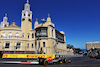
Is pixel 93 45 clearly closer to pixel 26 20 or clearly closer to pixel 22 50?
pixel 26 20

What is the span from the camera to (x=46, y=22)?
128 feet

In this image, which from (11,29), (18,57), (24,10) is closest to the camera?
(18,57)

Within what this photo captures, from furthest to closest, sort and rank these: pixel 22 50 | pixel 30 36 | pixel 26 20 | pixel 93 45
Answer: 1. pixel 93 45
2. pixel 26 20
3. pixel 30 36
4. pixel 22 50

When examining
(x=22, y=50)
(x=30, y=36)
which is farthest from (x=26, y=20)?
(x=22, y=50)

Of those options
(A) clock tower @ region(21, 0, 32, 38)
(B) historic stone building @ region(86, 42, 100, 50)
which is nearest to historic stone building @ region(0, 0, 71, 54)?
(A) clock tower @ region(21, 0, 32, 38)

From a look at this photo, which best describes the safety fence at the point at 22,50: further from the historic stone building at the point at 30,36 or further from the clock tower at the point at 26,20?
the clock tower at the point at 26,20

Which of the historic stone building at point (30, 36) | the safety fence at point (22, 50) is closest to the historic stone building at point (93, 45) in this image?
the historic stone building at point (30, 36)

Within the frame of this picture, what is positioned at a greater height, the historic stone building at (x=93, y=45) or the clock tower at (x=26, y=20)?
the clock tower at (x=26, y=20)

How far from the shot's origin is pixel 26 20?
140ft

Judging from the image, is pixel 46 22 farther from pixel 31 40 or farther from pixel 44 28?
pixel 31 40

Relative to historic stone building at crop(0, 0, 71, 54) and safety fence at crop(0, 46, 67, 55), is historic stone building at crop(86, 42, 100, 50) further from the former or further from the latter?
safety fence at crop(0, 46, 67, 55)

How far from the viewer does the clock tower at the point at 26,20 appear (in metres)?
41.6

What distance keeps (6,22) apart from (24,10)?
2652 cm

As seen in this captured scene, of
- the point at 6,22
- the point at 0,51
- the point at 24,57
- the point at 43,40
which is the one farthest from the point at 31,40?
the point at 6,22
